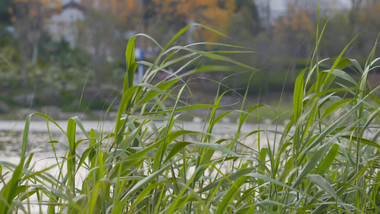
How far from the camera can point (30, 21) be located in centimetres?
1062

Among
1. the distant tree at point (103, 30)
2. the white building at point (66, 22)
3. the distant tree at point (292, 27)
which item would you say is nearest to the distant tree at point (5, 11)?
the white building at point (66, 22)

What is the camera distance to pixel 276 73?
9773 mm

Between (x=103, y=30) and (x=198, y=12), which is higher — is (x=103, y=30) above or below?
below

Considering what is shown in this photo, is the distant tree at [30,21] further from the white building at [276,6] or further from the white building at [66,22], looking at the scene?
the white building at [276,6]

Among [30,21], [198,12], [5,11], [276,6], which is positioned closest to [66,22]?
[30,21]

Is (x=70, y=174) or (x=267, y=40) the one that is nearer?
(x=70, y=174)

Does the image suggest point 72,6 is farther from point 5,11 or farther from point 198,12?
point 198,12

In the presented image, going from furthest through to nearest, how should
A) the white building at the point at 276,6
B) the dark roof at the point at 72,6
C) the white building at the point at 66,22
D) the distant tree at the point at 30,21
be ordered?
1. the dark roof at the point at 72,6
2. the white building at the point at 66,22
3. the distant tree at the point at 30,21
4. the white building at the point at 276,6

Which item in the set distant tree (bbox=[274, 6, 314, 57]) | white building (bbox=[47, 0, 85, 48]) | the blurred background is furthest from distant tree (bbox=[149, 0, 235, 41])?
white building (bbox=[47, 0, 85, 48])

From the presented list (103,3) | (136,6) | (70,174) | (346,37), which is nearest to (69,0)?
(103,3)

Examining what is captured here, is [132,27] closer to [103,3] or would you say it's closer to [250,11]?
[103,3]

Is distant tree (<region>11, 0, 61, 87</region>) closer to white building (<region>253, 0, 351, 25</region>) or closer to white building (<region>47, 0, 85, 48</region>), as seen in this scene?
white building (<region>47, 0, 85, 48</region>)

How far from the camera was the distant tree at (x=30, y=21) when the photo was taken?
407 inches

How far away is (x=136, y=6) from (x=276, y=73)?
11.6ft
